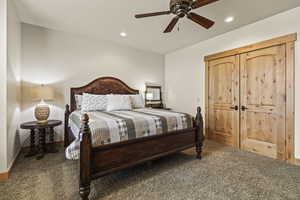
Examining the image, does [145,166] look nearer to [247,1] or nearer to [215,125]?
[215,125]

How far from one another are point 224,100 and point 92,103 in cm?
303

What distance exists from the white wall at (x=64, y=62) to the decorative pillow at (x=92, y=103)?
537 millimetres

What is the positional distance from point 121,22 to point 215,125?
3.19m

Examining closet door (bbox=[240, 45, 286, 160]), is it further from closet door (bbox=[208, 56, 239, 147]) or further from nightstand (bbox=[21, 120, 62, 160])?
nightstand (bbox=[21, 120, 62, 160])

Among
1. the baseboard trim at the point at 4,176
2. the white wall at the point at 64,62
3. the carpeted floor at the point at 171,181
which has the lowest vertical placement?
the carpeted floor at the point at 171,181

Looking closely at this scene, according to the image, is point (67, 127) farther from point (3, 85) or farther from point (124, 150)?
point (124, 150)

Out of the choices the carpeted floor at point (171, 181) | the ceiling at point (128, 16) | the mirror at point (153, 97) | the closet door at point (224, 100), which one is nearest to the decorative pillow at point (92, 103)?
the carpeted floor at point (171, 181)

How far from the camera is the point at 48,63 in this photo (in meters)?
3.28

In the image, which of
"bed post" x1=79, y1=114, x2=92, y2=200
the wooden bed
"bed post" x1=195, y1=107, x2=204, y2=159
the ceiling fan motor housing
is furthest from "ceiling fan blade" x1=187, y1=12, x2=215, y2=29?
"bed post" x1=79, y1=114, x2=92, y2=200

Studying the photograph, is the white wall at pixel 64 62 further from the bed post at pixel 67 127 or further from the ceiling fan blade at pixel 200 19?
the ceiling fan blade at pixel 200 19

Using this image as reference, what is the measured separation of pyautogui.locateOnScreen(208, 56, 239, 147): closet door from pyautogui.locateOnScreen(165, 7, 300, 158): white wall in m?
0.30

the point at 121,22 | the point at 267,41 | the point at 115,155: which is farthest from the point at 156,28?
the point at 115,155

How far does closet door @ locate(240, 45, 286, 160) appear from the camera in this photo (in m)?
2.60

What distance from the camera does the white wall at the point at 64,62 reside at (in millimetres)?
3076
